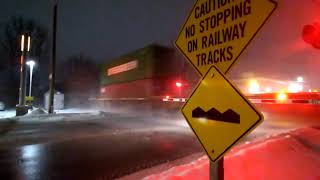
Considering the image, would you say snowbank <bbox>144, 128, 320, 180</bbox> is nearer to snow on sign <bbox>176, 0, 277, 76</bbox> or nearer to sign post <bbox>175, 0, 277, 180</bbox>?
sign post <bbox>175, 0, 277, 180</bbox>

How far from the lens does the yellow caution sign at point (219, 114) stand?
2330 mm

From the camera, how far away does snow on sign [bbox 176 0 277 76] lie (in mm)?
2373

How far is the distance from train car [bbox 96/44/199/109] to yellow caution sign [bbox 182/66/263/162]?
54.8 feet

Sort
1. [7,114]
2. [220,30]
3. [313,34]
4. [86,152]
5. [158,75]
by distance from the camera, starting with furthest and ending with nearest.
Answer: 1. [7,114]
2. [158,75]
3. [86,152]
4. [313,34]
5. [220,30]

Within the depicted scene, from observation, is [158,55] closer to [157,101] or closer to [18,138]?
[157,101]

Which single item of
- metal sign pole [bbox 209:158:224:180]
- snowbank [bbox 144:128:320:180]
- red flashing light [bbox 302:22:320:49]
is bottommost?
snowbank [bbox 144:128:320:180]

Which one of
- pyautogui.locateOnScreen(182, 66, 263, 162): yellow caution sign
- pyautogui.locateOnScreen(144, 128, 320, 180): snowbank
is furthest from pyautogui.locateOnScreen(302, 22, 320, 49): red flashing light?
pyautogui.locateOnScreen(182, 66, 263, 162): yellow caution sign

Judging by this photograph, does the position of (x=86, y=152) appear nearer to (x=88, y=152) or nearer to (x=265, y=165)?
(x=88, y=152)

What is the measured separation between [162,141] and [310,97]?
6687mm

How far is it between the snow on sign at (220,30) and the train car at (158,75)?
1645cm

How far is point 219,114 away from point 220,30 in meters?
0.74

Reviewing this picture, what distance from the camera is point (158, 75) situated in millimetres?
21484

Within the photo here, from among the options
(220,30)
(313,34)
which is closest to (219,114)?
(220,30)

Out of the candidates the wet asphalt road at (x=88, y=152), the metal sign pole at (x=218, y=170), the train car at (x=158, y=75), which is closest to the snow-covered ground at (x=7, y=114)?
the train car at (x=158, y=75)
